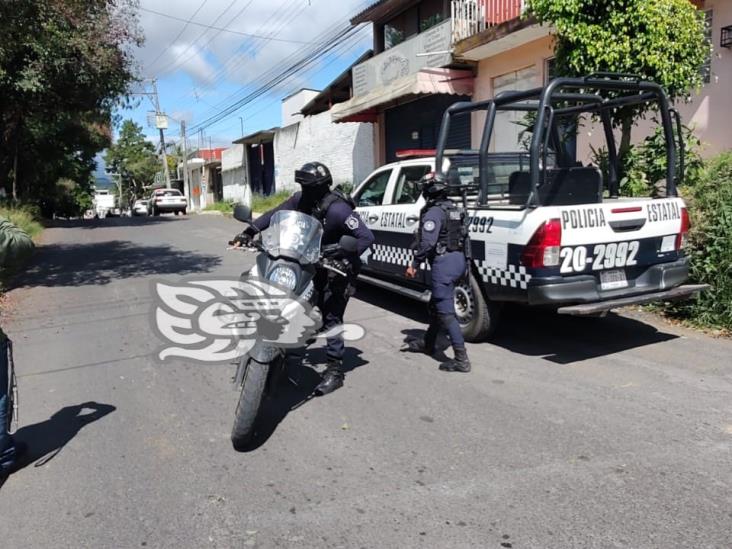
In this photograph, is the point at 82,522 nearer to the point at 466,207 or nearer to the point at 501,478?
the point at 501,478

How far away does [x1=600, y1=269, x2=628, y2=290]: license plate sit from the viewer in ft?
17.6

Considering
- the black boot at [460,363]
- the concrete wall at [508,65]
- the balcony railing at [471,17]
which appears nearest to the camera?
the black boot at [460,363]

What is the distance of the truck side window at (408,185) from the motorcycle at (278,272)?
281cm

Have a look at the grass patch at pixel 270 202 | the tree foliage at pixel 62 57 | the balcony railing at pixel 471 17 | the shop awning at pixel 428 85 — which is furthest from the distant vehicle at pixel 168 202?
the balcony railing at pixel 471 17

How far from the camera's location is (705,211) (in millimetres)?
6605

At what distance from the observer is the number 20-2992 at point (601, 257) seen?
5125mm

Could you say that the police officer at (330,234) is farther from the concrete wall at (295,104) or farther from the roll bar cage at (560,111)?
the concrete wall at (295,104)

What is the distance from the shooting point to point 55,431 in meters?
4.19

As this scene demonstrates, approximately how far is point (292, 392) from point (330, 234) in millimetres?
1276

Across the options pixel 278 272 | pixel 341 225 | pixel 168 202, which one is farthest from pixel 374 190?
pixel 168 202

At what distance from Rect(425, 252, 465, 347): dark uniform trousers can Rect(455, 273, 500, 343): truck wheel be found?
0.61 metres

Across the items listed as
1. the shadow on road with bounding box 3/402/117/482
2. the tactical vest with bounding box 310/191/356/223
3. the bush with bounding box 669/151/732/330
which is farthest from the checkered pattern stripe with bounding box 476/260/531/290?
the shadow on road with bounding box 3/402/117/482

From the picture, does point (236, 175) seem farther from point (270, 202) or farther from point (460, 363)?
point (460, 363)

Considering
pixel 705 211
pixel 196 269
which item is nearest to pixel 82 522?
pixel 705 211
